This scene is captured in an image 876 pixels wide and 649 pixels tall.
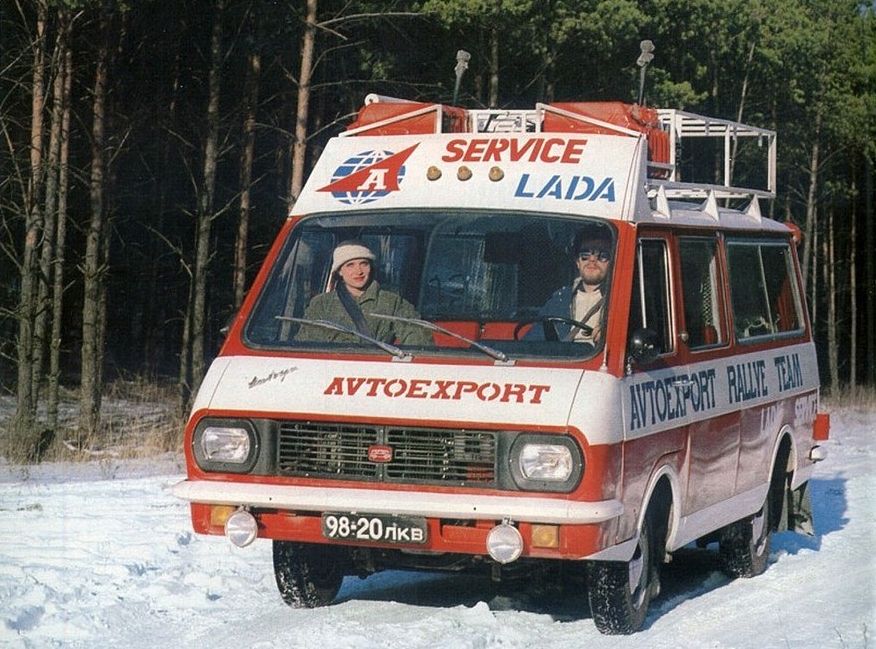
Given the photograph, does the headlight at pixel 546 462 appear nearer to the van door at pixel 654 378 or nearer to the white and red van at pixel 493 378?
the white and red van at pixel 493 378

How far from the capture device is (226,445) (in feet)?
23.6

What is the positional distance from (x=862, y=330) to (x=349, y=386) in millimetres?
55127

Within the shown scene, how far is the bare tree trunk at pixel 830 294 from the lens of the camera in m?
44.9

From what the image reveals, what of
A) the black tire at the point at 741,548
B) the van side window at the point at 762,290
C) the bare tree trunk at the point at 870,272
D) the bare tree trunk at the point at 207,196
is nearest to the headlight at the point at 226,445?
the van side window at the point at 762,290

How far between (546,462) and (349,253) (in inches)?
74.4

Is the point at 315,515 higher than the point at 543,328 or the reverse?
the reverse

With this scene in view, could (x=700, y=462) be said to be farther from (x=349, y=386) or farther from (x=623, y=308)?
(x=349, y=386)

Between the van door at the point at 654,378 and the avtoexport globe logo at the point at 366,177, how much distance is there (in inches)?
55.7

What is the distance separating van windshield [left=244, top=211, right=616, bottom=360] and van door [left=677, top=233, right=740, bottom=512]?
997 millimetres

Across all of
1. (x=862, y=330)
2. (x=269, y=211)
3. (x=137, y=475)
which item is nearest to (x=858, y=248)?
(x=862, y=330)

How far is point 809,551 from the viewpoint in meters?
10.8

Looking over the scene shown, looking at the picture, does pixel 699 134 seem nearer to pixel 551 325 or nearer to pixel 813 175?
pixel 551 325

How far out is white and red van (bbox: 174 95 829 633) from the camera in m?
6.79

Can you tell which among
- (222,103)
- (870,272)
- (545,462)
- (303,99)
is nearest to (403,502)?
(545,462)
